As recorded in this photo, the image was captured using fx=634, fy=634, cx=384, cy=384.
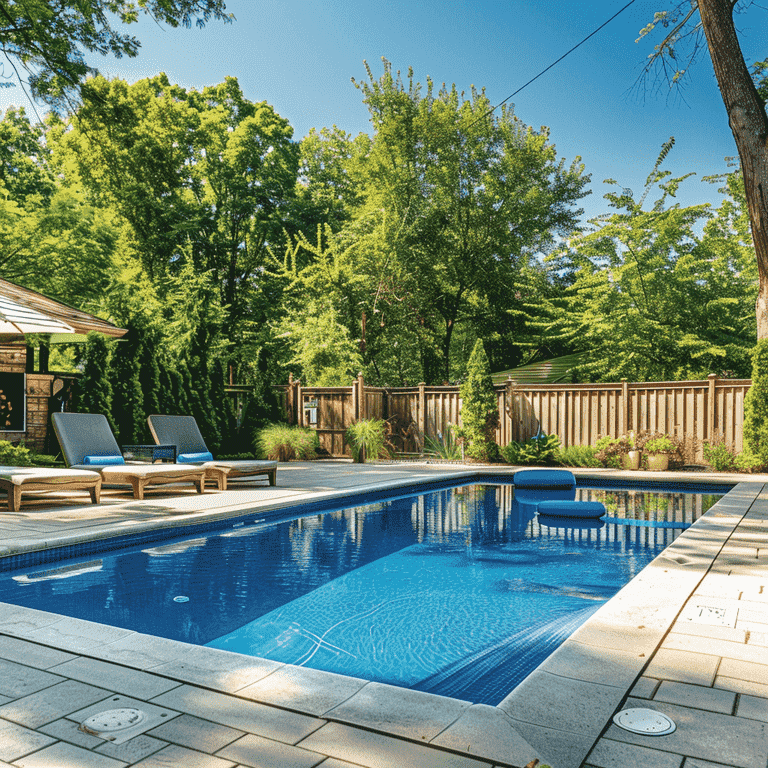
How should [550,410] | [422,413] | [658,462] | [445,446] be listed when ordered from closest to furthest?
[658,462] → [550,410] → [445,446] → [422,413]

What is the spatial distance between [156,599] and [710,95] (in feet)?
55.1

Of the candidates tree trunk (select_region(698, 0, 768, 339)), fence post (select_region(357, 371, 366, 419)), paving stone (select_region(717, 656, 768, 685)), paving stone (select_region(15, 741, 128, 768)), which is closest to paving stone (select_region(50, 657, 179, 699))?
paving stone (select_region(15, 741, 128, 768))

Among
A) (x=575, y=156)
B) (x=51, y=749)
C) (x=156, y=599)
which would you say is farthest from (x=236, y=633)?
(x=575, y=156)

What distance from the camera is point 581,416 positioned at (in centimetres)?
1360

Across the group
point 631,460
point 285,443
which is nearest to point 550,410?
point 631,460

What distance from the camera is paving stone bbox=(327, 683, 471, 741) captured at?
6.28 feet

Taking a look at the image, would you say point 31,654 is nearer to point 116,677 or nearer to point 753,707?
point 116,677

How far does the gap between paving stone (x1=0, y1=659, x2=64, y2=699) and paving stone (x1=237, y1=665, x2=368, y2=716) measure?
732 mm

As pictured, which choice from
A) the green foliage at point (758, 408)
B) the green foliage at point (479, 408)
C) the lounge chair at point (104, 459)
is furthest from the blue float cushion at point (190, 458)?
the green foliage at point (758, 408)

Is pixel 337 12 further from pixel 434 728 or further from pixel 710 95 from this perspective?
pixel 434 728

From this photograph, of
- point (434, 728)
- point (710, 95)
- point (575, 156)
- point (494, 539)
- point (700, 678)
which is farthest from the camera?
point (575, 156)

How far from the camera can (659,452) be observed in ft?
39.3

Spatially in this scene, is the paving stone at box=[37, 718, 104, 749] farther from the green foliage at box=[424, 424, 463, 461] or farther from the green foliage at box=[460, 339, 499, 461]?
the green foliage at box=[424, 424, 463, 461]

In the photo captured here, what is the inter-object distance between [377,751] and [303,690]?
1.69 feet
